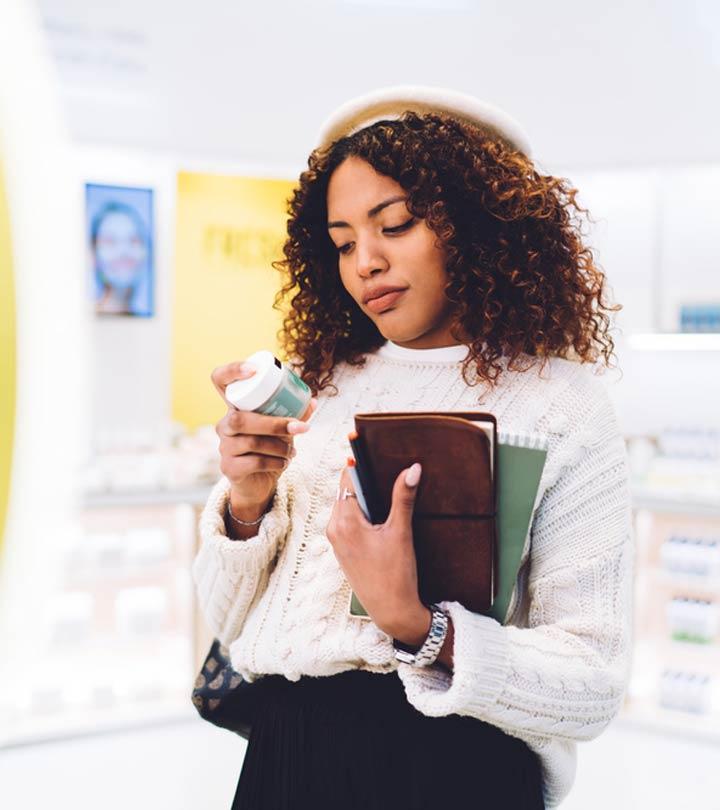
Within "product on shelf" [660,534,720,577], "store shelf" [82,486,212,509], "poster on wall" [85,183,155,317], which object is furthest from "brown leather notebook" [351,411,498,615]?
"poster on wall" [85,183,155,317]

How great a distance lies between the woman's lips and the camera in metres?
0.97

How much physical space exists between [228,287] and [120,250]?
0.58 metres

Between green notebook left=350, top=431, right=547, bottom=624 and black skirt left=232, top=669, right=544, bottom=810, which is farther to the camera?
black skirt left=232, top=669, right=544, bottom=810

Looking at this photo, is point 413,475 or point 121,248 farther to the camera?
point 121,248

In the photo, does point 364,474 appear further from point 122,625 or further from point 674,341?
point 674,341

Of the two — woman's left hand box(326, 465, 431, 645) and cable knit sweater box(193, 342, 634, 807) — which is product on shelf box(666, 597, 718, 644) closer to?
cable knit sweater box(193, 342, 634, 807)

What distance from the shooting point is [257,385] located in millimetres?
836

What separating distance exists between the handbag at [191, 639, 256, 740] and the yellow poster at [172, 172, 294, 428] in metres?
2.76

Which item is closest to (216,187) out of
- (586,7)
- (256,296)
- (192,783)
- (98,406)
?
(256,296)

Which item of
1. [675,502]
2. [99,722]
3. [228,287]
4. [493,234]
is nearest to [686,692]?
[675,502]

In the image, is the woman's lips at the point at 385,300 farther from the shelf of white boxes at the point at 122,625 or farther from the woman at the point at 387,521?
the shelf of white boxes at the point at 122,625

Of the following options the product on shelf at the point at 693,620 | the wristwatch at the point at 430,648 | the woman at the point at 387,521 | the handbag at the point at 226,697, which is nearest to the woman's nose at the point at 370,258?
the woman at the point at 387,521

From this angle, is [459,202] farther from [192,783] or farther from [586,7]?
[586,7]

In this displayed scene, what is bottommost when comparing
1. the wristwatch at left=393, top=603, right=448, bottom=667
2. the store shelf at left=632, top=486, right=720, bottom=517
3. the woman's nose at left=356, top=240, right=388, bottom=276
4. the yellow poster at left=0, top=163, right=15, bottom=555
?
the store shelf at left=632, top=486, right=720, bottom=517
